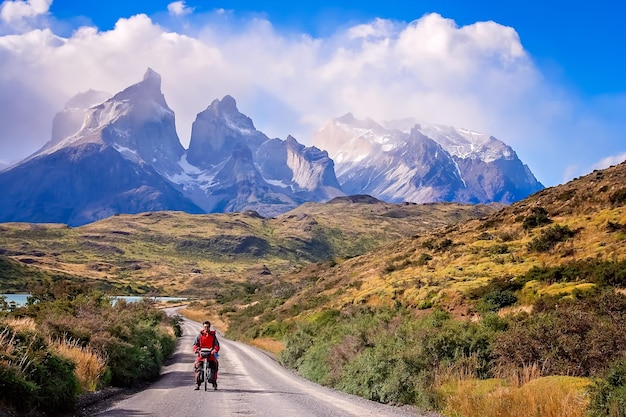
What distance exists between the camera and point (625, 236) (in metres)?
28.2

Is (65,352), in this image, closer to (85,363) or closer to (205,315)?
(85,363)

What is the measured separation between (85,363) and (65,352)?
1.42m

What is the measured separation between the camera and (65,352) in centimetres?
1477

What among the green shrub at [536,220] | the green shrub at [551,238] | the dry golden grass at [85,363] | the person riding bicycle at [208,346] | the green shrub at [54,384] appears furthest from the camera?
the green shrub at [536,220]

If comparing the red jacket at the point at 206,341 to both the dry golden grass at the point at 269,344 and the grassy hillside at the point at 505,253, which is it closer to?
the grassy hillside at the point at 505,253

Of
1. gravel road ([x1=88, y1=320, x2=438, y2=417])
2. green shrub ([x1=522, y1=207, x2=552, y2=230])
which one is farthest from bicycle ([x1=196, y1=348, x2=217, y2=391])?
green shrub ([x1=522, y1=207, x2=552, y2=230])

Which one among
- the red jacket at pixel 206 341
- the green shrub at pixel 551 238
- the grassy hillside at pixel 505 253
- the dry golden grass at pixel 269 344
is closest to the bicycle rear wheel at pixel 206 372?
the red jacket at pixel 206 341

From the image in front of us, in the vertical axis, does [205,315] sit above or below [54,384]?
below

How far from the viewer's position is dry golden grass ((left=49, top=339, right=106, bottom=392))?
15336 mm

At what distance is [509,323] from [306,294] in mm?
37536

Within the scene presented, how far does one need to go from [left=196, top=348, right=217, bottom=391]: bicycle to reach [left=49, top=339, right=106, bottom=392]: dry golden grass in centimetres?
324

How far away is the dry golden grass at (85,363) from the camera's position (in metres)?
15.3

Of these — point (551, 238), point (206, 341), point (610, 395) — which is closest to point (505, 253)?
point (551, 238)

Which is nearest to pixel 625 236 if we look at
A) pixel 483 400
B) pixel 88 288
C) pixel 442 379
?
pixel 442 379
